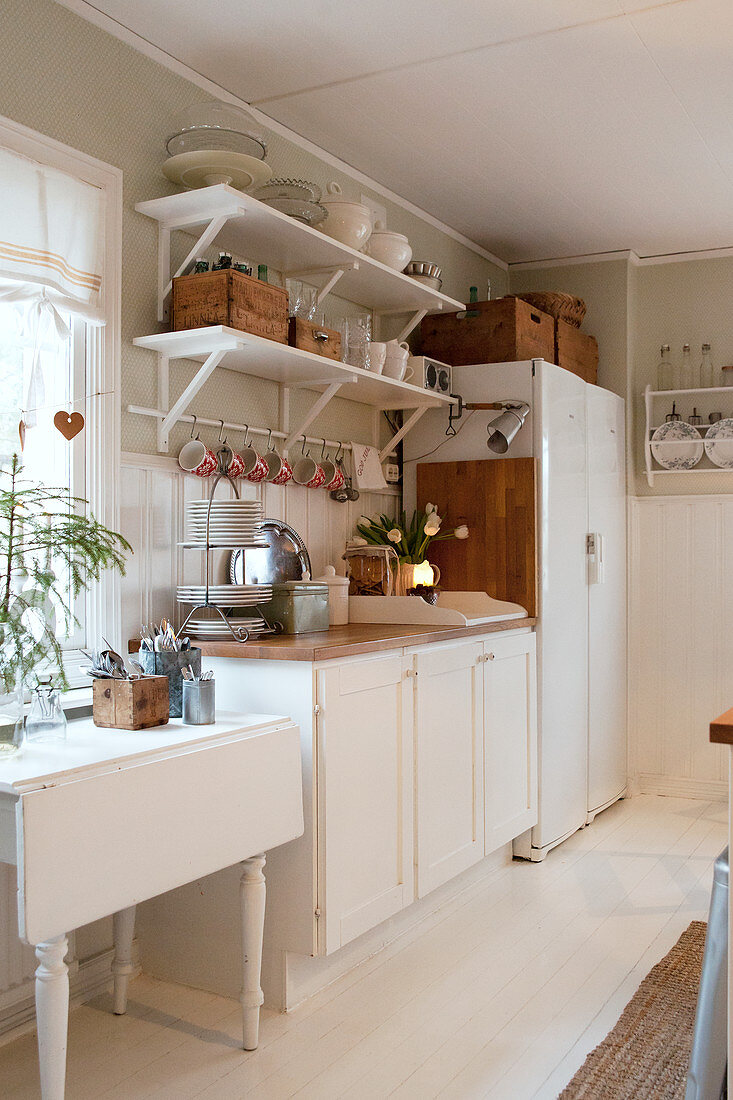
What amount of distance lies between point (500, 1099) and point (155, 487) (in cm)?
169

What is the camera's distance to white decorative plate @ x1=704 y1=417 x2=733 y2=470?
Answer: 4441 millimetres

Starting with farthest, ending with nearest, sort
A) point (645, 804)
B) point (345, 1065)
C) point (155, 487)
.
A: 1. point (645, 804)
2. point (155, 487)
3. point (345, 1065)

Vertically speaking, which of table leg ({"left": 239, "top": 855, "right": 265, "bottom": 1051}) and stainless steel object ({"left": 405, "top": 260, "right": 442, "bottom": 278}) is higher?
stainless steel object ({"left": 405, "top": 260, "right": 442, "bottom": 278})

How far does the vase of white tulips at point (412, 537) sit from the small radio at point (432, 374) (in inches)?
17.7

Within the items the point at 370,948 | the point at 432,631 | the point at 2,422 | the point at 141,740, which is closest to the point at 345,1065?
the point at 370,948

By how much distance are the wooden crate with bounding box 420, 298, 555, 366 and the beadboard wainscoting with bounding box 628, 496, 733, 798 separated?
Answer: 1109mm

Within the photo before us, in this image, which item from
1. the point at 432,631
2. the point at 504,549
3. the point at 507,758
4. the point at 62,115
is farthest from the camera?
the point at 504,549

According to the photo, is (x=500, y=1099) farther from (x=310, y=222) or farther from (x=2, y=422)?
(x=310, y=222)

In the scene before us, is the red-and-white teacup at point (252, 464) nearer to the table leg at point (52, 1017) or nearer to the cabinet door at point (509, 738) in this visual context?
the cabinet door at point (509, 738)

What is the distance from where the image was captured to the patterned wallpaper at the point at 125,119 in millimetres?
2330

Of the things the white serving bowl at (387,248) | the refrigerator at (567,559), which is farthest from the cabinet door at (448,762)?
the white serving bowl at (387,248)

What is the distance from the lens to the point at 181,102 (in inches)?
110

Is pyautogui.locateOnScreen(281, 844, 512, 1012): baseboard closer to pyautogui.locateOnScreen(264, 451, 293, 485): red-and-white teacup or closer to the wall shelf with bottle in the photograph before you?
pyautogui.locateOnScreen(264, 451, 293, 485): red-and-white teacup

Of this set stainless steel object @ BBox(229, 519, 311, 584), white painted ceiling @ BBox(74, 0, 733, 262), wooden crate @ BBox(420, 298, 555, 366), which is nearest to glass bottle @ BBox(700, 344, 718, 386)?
white painted ceiling @ BBox(74, 0, 733, 262)
